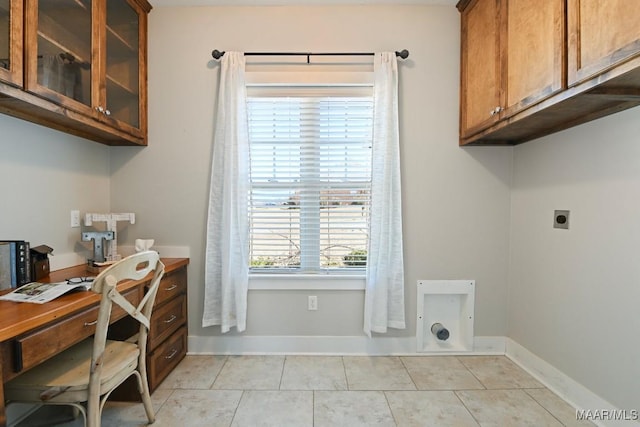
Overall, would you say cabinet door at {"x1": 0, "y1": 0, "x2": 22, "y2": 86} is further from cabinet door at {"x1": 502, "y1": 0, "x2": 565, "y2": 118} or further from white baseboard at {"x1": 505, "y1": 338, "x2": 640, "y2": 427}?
white baseboard at {"x1": 505, "y1": 338, "x2": 640, "y2": 427}

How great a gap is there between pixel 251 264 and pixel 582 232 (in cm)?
220

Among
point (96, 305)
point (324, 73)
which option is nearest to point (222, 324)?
point (96, 305)

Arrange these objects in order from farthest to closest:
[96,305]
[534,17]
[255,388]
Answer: [255,388], [534,17], [96,305]

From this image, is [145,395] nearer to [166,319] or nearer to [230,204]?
[166,319]

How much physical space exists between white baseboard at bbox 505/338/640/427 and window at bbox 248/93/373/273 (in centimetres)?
133

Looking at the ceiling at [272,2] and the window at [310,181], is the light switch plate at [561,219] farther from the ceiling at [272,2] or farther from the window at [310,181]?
the ceiling at [272,2]

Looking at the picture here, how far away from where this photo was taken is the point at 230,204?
2.12 m

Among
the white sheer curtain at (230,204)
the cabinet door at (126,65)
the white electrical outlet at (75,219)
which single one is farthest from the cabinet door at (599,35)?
the white electrical outlet at (75,219)

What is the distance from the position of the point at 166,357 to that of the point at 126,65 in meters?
2.05

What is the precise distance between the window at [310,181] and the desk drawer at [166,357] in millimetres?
734

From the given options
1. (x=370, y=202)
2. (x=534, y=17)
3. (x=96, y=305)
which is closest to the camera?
(x=96, y=305)

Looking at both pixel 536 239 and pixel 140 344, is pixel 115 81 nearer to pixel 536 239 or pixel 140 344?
pixel 140 344

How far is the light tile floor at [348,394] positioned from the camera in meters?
1.59

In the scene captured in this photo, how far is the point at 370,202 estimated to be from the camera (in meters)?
2.18
